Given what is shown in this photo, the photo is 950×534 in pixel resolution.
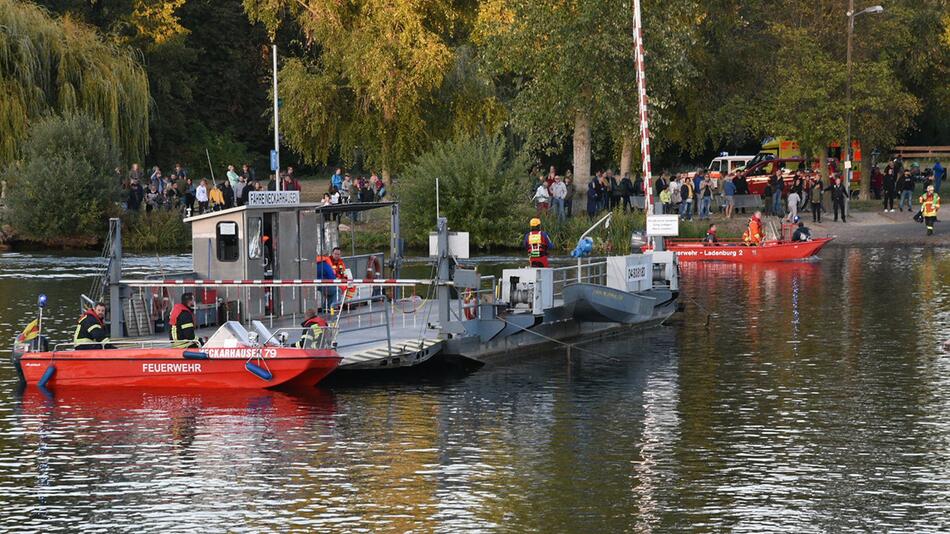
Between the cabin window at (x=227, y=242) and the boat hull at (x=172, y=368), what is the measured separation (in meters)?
4.71

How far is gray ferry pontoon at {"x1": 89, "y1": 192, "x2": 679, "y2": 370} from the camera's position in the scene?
28875 mm

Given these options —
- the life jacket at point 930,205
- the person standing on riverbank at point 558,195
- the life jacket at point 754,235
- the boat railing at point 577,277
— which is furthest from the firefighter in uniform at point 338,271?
the life jacket at point 930,205

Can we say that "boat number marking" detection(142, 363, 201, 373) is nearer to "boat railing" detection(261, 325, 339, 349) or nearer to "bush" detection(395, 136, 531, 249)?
"boat railing" detection(261, 325, 339, 349)

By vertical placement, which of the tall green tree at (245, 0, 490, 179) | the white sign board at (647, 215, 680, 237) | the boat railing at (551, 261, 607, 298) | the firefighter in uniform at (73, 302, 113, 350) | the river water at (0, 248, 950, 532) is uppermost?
the tall green tree at (245, 0, 490, 179)

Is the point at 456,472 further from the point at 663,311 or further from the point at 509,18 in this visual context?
the point at 509,18

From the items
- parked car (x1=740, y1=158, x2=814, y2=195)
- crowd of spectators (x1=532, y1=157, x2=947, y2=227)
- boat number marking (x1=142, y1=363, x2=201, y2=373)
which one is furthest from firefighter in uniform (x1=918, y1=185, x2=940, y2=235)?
boat number marking (x1=142, y1=363, x2=201, y2=373)

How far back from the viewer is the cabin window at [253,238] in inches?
1249

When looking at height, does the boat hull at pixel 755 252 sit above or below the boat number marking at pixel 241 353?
above

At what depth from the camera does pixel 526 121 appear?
6122 centimetres

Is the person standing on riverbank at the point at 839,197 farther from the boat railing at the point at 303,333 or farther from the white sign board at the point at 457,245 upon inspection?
the boat railing at the point at 303,333

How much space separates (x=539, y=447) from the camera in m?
22.9

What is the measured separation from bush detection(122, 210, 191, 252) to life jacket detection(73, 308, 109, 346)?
33007 mm

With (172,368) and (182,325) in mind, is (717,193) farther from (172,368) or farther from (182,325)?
(172,368)

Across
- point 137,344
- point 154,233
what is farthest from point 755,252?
point 137,344
